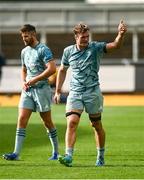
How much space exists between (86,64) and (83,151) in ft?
9.98

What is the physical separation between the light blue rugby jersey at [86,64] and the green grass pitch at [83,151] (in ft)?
3.87

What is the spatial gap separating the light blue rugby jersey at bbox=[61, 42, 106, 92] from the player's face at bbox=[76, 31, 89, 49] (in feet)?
0.37

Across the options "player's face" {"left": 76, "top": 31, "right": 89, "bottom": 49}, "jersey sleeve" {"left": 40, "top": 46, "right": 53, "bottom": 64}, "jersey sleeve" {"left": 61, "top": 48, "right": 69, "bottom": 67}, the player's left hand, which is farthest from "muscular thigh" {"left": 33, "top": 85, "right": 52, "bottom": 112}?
"player's face" {"left": 76, "top": 31, "right": 89, "bottom": 49}

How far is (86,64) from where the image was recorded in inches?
539

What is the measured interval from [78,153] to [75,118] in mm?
2586

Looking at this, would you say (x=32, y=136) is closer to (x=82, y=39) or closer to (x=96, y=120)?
(x=96, y=120)

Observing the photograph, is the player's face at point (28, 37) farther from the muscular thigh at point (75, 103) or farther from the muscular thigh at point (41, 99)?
the muscular thigh at point (75, 103)

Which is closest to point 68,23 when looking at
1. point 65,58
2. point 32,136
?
point 32,136

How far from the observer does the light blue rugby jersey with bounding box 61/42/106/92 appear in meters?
13.7

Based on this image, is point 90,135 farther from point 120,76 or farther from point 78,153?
point 120,76

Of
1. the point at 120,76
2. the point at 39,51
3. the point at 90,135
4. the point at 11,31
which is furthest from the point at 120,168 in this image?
the point at 11,31

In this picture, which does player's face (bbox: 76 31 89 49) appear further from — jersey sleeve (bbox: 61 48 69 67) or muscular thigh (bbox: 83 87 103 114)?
muscular thigh (bbox: 83 87 103 114)

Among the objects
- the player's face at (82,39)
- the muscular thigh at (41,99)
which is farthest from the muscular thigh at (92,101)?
the muscular thigh at (41,99)

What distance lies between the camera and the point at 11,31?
46562 millimetres
